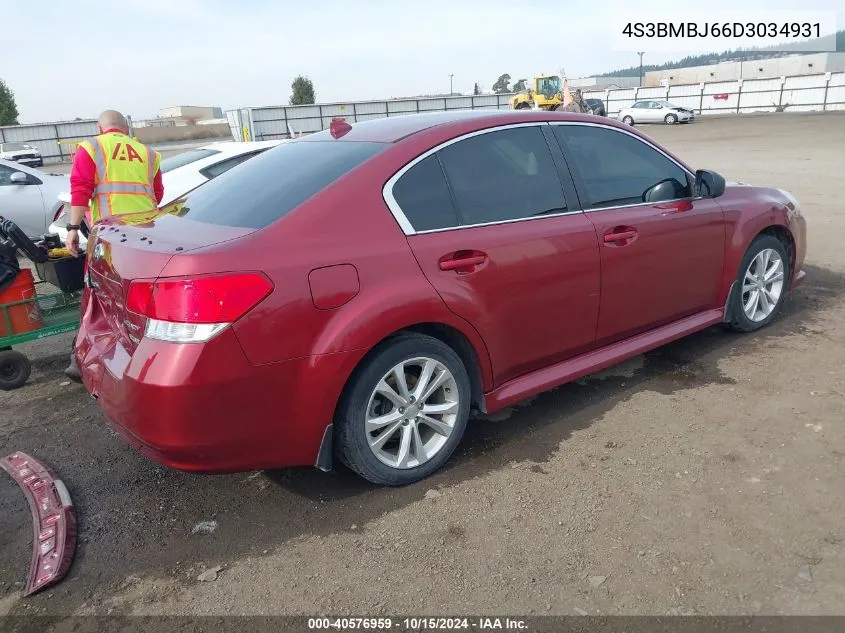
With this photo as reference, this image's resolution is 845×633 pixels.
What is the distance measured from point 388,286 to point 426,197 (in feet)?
1.76

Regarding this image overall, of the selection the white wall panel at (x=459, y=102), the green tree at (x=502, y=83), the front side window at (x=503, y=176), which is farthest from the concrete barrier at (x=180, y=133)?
the green tree at (x=502, y=83)

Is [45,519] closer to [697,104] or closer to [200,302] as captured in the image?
[200,302]

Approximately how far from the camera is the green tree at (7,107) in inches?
2518

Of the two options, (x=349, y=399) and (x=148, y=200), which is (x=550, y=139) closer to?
(x=349, y=399)

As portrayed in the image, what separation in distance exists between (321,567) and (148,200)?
3.54 meters

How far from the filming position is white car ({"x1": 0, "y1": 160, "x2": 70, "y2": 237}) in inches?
348

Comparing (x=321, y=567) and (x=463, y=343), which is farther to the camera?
(x=463, y=343)

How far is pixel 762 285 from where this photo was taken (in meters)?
4.89

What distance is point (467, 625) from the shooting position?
7.73 feet

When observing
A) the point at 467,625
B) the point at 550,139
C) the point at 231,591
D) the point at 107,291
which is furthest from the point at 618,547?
the point at 107,291

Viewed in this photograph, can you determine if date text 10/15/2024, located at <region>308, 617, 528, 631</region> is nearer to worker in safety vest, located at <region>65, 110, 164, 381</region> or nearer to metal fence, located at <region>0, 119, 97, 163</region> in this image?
worker in safety vest, located at <region>65, 110, 164, 381</region>

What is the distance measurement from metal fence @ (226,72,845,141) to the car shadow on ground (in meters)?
32.7

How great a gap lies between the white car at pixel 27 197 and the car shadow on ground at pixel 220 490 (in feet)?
18.1

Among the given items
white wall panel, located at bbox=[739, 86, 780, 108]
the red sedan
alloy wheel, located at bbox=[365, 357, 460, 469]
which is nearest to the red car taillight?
the red sedan
